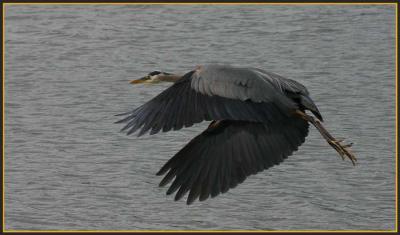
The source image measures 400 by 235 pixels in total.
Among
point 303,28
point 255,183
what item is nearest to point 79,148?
point 255,183

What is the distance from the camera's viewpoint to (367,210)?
25.0ft

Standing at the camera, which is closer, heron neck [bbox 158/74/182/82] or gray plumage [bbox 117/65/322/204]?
gray plumage [bbox 117/65/322/204]

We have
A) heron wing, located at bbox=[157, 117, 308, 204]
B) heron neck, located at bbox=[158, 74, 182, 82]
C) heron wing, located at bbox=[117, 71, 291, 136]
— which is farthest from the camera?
heron neck, located at bbox=[158, 74, 182, 82]

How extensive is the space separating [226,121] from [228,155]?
27 cm

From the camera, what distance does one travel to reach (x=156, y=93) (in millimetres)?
10266

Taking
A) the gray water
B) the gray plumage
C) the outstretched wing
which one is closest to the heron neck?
the gray water

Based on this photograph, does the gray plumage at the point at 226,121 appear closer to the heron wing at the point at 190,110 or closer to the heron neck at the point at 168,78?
the heron wing at the point at 190,110

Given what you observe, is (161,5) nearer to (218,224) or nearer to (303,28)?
(303,28)

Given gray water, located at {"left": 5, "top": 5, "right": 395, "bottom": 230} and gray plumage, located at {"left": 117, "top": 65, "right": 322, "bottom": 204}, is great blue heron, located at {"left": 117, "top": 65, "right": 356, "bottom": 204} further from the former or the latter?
gray water, located at {"left": 5, "top": 5, "right": 395, "bottom": 230}

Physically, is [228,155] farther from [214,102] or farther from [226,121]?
[214,102]

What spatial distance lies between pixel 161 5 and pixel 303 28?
2.27 metres

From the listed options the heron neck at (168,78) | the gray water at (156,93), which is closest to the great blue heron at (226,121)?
the gray water at (156,93)

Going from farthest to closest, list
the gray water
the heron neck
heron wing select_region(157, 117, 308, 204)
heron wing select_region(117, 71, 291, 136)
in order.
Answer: the heron neck < the gray water < heron wing select_region(157, 117, 308, 204) < heron wing select_region(117, 71, 291, 136)

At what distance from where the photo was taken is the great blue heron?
20.5 feet
